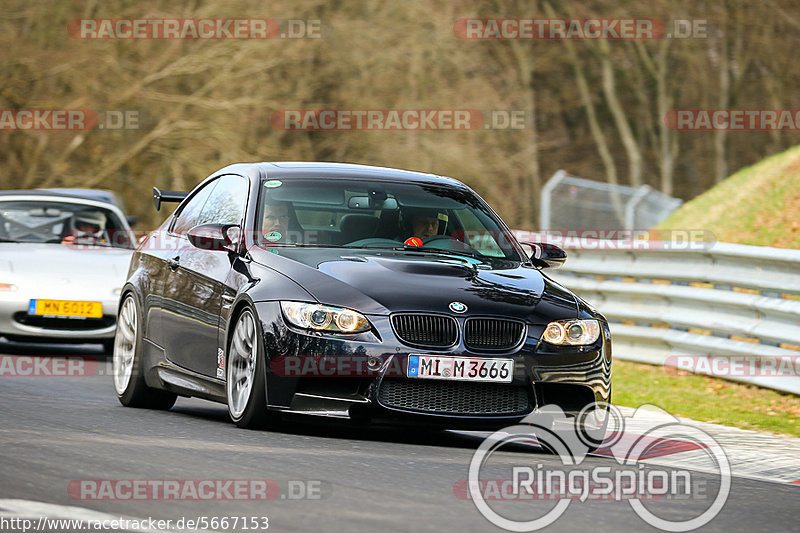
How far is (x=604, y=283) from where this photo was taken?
14672 millimetres

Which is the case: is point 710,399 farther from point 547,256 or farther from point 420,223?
point 420,223

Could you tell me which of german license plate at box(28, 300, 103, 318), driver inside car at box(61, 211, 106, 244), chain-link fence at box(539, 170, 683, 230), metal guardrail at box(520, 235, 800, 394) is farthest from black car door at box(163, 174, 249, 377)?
chain-link fence at box(539, 170, 683, 230)

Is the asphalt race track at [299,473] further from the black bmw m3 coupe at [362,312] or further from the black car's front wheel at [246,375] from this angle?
the black bmw m3 coupe at [362,312]

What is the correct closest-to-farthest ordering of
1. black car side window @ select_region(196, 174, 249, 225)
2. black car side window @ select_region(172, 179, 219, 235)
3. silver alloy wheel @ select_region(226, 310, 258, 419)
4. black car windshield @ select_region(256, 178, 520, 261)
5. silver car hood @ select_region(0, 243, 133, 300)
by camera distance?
silver alloy wheel @ select_region(226, 310, 258, 419)
black car windshield @ select_region(256, 178, 520, 261)
black car side window @ select_region(196, 174, 249, 225)
black car side window @ select_region(172, 179, 219, 235)
silver car hood @ select_region(0, 243, 133, 300)

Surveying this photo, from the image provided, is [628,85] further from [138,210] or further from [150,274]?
[150,274]

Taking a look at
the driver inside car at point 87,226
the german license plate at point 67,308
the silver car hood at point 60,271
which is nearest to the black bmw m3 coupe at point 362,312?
the german license plate at point 67,308

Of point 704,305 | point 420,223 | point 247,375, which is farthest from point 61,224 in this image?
point 247,375

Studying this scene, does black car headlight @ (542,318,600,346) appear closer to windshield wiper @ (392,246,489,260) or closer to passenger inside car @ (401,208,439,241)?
windshield wiper @ (392,246,489,260)

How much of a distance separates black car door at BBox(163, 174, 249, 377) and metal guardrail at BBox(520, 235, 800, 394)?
4.59 m

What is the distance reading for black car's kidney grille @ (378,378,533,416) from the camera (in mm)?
7371

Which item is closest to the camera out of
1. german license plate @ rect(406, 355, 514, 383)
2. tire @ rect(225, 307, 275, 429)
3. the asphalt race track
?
the asphalt race track

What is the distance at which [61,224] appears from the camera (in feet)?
50.0

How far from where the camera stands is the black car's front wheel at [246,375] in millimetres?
7578

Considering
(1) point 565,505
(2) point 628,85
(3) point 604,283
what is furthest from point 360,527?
(2) point 628,85
